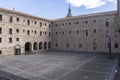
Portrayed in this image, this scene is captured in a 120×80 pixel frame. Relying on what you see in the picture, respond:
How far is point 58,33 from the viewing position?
4681 centimetres

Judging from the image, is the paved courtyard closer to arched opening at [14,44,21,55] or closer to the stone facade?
arched opening at [14,44,21,55]

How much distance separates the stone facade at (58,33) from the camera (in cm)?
3277

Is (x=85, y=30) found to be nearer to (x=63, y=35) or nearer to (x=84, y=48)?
(x=84, y=48)

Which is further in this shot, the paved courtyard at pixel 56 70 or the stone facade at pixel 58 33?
the stone facade at pixel 58 33

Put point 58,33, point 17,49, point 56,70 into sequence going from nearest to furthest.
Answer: point 56,70 → point 17,49 → point 58,33

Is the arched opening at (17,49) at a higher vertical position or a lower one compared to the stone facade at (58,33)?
lower

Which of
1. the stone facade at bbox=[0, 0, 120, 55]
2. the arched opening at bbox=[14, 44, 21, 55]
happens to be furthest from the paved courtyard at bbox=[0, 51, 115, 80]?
the stone facade at bbox=[0, 0, 120, 55]

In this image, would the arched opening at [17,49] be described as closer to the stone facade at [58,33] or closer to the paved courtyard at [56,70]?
the stone facade at [58,33]

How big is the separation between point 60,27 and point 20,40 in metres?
16.1

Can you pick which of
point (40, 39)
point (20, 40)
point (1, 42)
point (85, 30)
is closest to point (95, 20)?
point (85, 30)

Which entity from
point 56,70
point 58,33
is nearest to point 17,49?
point 58,33

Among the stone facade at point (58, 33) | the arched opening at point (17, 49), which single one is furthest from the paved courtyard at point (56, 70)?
the stone facade at point (58, 33)

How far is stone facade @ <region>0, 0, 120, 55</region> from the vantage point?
32769 mm

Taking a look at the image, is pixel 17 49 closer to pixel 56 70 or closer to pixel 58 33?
pixel 58 33
